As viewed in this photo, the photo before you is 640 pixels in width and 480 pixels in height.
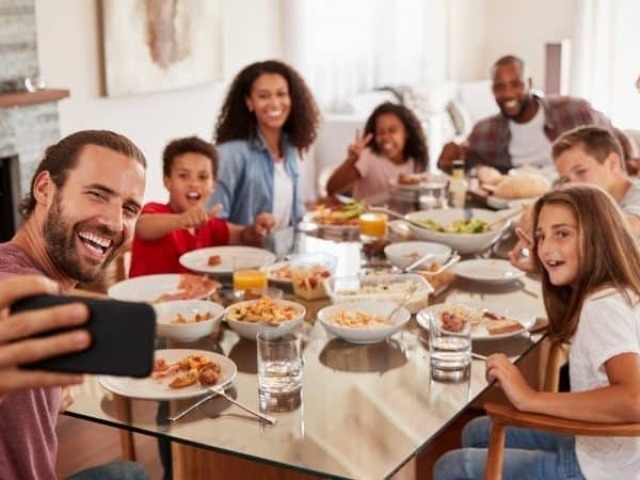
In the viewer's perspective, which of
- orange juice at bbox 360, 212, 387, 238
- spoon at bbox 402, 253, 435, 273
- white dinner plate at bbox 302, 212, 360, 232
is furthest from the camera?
white dinner plate at bbox 302, 212, 360, 232

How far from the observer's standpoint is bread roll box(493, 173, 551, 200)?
3.39 metres

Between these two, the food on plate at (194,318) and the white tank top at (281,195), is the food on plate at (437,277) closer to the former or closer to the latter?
the food on plate at (194,318)

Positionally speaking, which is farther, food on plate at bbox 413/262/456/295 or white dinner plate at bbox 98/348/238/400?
food on plate at bbox 413/262/456/295

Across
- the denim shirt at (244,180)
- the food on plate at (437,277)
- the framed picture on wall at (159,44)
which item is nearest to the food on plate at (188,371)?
the food on plate at (437,277)

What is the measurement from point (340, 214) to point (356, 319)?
3.57 ft

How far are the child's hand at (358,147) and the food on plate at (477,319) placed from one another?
1.62m

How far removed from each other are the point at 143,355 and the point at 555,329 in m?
1.42

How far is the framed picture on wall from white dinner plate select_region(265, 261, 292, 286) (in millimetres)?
2568

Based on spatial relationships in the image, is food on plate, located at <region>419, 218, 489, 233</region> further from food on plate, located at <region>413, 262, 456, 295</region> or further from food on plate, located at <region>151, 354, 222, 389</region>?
food on plate, located at <region>151, 354, 222, 389</region>

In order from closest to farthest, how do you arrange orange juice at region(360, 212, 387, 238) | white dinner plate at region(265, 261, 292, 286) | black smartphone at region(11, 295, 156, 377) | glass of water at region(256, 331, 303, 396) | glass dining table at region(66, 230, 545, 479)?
black smartphone at region(11, 295, 156, 377) < glass dining table at region(66, 230, 545, 479) < glass of water at region(256, 331, 303, 396) < white dinner plate at region(265, 261, 292, 286) < orange juice at region(360, 212, 387, 238)

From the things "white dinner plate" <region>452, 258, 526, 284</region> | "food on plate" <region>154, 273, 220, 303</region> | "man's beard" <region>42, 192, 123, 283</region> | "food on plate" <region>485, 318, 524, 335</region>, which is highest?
"man's beard" <region>42, 192, 123, 283</region>

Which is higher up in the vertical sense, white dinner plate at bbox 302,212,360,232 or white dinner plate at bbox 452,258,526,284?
white dinner plate at bbox 302,212,360,232

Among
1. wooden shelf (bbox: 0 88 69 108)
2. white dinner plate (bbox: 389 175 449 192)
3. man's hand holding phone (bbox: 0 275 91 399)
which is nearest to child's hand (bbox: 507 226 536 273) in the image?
white dinner plate (bbox: 389 175 449 192)

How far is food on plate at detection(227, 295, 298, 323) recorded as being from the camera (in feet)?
6.90
